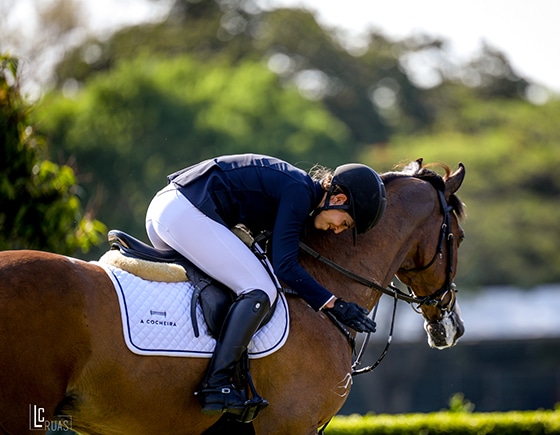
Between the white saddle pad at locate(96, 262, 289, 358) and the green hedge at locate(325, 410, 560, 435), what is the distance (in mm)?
6717

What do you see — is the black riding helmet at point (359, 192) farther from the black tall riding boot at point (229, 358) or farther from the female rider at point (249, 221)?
the black tall riding boot at point (229, 358)

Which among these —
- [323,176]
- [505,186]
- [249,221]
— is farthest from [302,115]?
[249,221]

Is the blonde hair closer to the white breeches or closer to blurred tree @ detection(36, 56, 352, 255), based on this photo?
the white breeches

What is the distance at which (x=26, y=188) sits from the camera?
9180mm

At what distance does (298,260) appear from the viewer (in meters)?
6.54

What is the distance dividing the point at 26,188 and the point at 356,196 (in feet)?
14.2

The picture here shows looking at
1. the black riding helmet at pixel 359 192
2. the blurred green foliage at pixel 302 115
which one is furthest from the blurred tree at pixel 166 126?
the black riding helmet at pixel 359 192

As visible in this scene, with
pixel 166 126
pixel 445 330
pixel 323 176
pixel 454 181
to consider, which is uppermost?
pixel 323 176

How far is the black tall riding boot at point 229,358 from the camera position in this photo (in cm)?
562

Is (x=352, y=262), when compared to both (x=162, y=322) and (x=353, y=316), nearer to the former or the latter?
(x=353, y=316)

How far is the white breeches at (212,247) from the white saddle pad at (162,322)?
0.71ft

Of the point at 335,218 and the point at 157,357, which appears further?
the point at 335,218

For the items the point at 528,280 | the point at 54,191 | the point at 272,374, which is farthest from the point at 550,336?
the point at 272,374

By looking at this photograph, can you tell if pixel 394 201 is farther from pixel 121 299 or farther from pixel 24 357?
pixel 24 357
